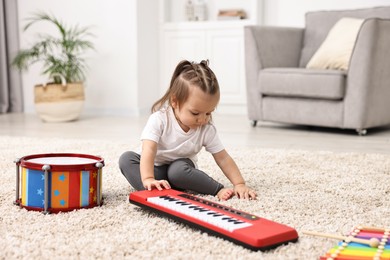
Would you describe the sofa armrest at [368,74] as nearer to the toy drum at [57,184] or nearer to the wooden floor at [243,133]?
the wooden floor at [243,133]

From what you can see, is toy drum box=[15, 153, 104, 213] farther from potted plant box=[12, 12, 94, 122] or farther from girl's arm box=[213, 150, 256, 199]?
potted plant box=[12, 12, 94, 122]

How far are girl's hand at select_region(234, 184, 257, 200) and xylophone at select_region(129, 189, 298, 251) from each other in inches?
8.9

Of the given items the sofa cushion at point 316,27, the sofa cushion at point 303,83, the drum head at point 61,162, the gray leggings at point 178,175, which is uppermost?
the sofa cushion at point 316,27

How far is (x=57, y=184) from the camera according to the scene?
144 cm

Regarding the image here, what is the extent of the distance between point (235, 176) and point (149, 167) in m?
0.28

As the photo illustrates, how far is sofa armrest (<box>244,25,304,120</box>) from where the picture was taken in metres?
3.78

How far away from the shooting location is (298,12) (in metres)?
4.76

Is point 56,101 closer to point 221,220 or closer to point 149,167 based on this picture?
point 149,167

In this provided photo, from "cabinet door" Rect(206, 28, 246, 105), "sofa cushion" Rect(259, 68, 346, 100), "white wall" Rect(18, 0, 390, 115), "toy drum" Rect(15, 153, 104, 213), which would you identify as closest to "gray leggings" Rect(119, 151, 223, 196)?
"toy drum" Rect(15, 153, 104, 213)

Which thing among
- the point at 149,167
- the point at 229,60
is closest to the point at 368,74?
the point at 229,60

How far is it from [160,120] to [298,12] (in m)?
3.36

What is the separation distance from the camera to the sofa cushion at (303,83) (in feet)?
11.1

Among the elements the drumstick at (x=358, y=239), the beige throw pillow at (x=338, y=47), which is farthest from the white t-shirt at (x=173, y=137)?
the beige throw pillow at (x=338, y=47)

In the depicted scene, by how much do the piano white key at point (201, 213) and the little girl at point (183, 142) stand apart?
144 millimetres
